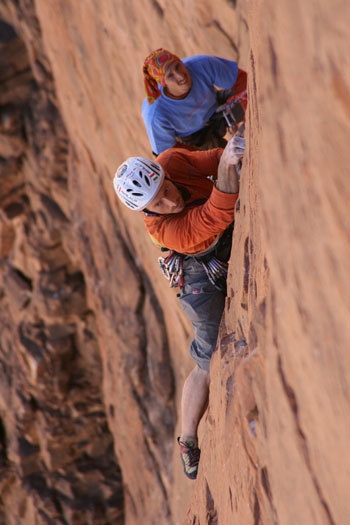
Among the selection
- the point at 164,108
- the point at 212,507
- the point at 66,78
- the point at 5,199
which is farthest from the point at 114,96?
the point at 212,507

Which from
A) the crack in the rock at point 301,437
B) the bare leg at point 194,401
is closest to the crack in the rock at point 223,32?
the bare leg at point 194,401

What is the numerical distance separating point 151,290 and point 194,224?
5037 mm

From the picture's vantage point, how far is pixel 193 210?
3.00 metres

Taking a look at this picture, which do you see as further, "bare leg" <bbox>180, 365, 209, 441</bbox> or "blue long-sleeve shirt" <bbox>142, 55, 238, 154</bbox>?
"blue long-sleeve shirt" <bbox>142, 55, 238, 154</bbox>

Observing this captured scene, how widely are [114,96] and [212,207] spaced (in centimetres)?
456

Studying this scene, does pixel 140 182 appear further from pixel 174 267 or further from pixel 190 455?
pixel 190 455

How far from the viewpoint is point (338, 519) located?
162 centimetres

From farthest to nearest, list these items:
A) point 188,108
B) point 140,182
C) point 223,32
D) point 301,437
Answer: point 223,32 < point 188,108 < point 140,182 < point 301,437

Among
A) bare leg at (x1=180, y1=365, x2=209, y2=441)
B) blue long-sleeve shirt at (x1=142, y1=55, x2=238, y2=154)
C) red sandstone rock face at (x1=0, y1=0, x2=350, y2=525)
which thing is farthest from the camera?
blue long-sleeve shirt at (x1=142, y1=55, x2=238, y2=154)

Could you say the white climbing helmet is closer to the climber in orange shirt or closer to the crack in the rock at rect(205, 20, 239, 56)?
the climber in orange shirt

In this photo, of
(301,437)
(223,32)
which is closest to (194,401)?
(301,437)

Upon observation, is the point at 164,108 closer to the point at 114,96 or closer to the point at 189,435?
the point at 189,435

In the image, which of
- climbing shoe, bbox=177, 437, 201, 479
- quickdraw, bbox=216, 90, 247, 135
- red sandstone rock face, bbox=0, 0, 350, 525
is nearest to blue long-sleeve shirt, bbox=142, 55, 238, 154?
quickdraw, bbox=216, 90, 247, 135

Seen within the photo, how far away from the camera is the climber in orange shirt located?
2955 mm
